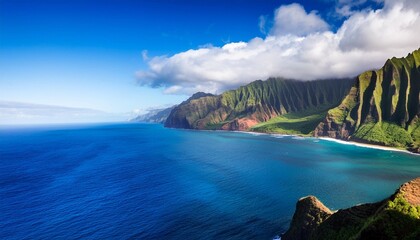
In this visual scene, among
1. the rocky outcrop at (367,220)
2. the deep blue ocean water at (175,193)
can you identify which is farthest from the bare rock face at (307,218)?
the deep blue ocean water at (175,193)

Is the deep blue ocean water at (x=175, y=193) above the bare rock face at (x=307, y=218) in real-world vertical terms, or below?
below

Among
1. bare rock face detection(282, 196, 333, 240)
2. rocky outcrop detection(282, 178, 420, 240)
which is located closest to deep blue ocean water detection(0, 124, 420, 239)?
bare rock face detection(282, 196, 333, 240)

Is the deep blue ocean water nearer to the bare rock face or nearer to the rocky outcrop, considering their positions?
the bare rock face

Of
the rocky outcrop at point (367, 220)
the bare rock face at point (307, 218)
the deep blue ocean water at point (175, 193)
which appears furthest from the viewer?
the deep blue ocean water at point (175, 193)

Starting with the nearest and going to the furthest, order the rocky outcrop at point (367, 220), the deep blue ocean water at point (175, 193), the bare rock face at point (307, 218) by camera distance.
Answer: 1. the rocky outcrop at point (367, 220)
2. the bare rock face at point (307, 218)
3. the deep blue ocean water at point (175, 193)

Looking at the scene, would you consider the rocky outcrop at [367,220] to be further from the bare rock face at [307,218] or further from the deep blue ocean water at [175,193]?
the deep blue ocean water at [175,193]

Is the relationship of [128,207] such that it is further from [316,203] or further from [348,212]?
[348,212]

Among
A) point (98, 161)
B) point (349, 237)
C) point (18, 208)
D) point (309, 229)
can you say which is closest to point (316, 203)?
point (309, 229)
